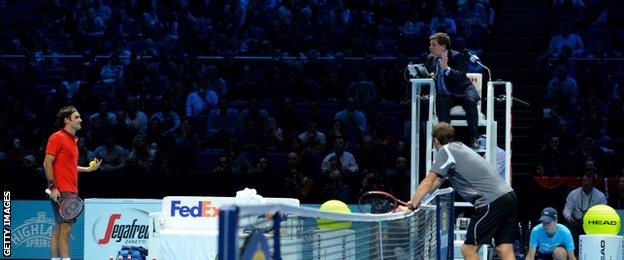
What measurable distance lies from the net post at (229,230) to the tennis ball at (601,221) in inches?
516

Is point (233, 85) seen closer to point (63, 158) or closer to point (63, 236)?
point (63, 158)

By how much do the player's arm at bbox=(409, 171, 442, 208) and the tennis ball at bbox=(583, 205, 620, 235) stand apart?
690cm

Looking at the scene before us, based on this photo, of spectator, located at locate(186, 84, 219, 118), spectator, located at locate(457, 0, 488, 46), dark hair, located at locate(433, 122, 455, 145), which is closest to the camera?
dark hair, located at locate(433, 122, 455, 145)

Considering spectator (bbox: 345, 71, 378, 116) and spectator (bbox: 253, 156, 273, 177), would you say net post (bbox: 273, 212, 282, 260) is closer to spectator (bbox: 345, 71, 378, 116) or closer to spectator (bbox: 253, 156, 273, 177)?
spectator (bbox: 253, 156, 273, 177)

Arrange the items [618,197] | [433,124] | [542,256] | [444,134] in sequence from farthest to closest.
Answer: [618,197] < [542,256] < [433,124] < [444,134]

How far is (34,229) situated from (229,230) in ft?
53.7

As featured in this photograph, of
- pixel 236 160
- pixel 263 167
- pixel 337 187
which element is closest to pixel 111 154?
pixel 236 160

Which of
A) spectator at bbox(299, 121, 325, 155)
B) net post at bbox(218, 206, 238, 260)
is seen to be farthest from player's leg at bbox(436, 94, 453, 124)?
net post at bbox(218, 206, 238, 260)

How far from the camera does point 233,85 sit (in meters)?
25.0

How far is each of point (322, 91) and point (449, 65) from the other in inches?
387

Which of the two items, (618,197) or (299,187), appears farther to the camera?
(299,187)

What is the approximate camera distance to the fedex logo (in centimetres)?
1305

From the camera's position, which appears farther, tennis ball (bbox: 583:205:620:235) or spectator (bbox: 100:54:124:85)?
spectator (bbox: 100:54:124:85)

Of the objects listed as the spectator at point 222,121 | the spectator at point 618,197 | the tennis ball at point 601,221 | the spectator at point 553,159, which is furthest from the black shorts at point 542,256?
the spectator at point 222,121
